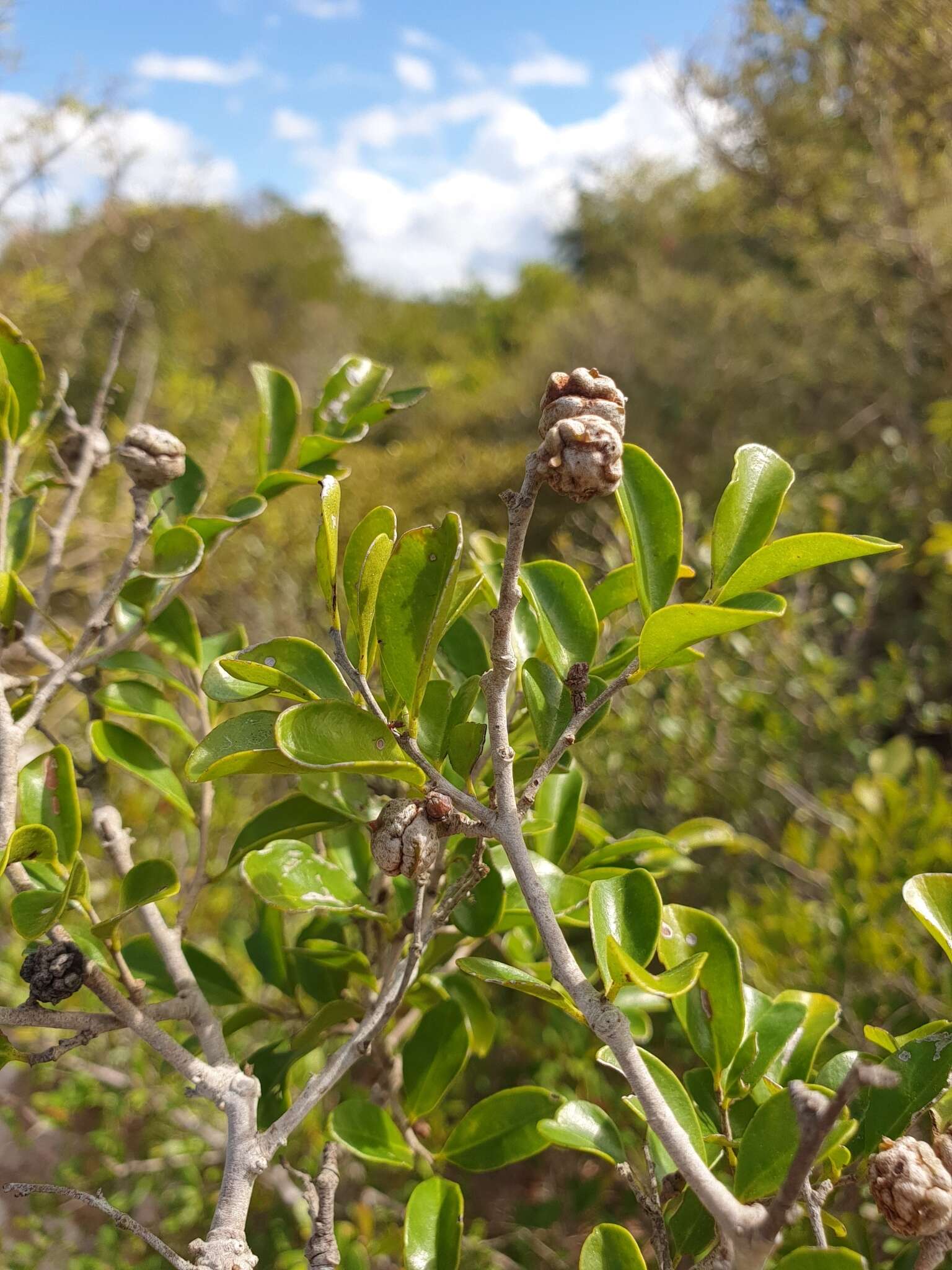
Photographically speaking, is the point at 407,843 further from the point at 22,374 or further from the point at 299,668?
the point at 22,374

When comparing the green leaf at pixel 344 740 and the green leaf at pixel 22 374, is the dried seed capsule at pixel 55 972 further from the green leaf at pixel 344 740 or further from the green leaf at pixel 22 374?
the green leaf at pixel 22 374

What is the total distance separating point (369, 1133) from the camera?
53cm

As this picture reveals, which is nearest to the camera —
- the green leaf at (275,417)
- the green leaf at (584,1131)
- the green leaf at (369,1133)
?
the green leaf at (584,1131)

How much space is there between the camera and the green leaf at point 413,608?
14.0 inches

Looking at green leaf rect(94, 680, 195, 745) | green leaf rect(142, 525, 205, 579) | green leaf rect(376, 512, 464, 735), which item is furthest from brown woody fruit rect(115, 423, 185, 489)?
green leaf rect(376, 512, 464, 735)

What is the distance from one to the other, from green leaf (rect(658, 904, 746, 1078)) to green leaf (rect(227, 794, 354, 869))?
0.20 meters

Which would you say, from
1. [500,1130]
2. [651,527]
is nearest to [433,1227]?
[500,1130]

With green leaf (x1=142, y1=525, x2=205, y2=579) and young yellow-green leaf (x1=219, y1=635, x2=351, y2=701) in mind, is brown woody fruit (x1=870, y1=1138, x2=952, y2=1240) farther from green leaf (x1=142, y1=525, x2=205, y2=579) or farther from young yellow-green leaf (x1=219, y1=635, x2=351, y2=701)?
green leaf (x1=142, y1=525, x2=205, y2=579)

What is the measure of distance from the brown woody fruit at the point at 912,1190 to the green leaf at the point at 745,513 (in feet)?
0.81

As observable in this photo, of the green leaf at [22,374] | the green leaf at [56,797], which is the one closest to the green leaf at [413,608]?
the green leaf at [56,797]

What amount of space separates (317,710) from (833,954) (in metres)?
0.91

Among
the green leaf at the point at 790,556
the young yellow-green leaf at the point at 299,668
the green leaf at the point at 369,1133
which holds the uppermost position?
the young yellow-green leaf at the point at 299,668

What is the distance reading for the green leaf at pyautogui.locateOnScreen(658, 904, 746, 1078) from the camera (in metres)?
0.45

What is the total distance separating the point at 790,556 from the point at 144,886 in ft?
1.27
